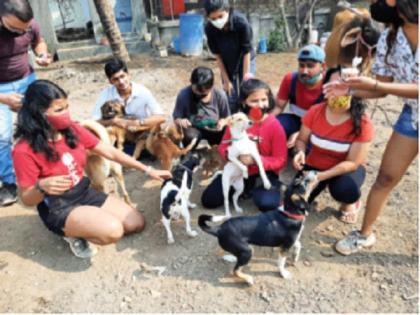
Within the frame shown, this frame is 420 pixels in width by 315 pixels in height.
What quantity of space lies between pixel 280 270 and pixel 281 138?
1.27 metres

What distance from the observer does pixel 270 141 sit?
3801mm

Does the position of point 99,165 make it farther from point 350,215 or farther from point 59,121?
point 350,215

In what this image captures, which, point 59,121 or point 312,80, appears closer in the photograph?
point 59,121

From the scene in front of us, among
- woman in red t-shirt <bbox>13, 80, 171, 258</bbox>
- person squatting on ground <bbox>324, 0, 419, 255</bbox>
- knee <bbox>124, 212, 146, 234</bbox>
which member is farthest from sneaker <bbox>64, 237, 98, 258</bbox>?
person squatting on ground <bbox>324, 0, 419, 255</bbox>

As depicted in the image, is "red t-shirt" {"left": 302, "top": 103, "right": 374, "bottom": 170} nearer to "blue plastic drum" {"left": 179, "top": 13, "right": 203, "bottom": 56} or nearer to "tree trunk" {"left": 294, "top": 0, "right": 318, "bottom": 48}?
"blue plastic drum" {"left": 179, "top": 13, "right": 203, "bottom": 56}

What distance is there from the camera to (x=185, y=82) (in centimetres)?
801

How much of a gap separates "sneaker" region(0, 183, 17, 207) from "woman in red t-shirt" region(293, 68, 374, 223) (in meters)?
3.24

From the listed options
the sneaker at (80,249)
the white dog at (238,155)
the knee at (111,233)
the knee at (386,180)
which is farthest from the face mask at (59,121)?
the knee at (386,180)

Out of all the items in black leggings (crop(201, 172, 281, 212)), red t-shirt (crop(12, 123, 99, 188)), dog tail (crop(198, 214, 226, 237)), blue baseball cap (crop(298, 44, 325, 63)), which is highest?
blue baseball cap (crop(298, 44, 325, 63))

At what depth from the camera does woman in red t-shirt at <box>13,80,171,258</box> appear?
3047 mm

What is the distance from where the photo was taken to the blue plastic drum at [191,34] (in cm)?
942

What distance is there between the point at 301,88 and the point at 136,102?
6.52 feet

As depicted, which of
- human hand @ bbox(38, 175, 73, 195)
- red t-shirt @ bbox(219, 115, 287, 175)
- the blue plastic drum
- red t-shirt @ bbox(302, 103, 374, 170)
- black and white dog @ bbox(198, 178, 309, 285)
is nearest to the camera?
black and white dog @ bbox(198, 178, 309, 285)

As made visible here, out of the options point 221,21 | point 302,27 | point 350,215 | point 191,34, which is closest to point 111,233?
point 350,215
